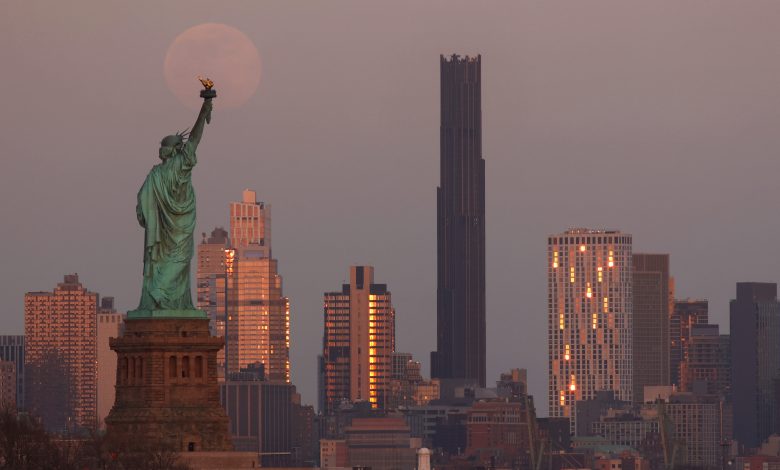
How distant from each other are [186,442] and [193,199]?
7397mm

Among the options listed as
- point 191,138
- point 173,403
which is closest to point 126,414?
point 173,403

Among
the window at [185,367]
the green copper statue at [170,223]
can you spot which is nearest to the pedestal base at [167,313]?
the green copper statue at [170,223]

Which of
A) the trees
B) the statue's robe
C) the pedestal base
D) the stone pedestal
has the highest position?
the statue's robe

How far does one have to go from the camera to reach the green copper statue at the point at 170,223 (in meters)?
94.4

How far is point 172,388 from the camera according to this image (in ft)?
305

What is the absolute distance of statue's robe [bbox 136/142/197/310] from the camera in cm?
9462

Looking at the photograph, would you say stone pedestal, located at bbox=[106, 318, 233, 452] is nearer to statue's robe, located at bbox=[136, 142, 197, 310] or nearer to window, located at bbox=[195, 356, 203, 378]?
window, located at bbox=[195, 356, 203, 378]

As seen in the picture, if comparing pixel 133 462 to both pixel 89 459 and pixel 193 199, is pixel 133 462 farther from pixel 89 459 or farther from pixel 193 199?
pixel 193 199

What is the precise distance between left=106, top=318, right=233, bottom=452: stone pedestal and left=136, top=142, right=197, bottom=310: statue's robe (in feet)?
4.06

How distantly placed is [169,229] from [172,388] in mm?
5067

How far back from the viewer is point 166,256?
95250 mm

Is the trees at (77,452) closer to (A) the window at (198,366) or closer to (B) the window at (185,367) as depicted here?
(B) the window at (185,367)

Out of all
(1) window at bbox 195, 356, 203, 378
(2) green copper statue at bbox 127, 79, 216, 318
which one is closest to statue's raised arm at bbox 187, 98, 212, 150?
(2) green copper statue at bbox 127, 79, 216, 318

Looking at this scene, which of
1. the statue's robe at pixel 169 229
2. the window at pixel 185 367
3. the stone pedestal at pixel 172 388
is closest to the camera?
the stone pedestal at pixel 172 388
